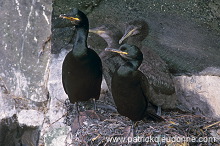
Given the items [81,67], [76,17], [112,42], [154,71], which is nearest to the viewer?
[76,17]

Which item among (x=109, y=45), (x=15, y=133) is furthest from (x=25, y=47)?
(x=15, y=133)

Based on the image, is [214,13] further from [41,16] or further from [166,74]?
[41,16]

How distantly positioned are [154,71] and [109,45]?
0.74m

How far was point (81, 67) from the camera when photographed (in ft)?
18.3

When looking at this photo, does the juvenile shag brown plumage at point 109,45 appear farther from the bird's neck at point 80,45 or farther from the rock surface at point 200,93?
the rock surface at point 200,93

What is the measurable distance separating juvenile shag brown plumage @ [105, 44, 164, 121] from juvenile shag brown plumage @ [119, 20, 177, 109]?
0.31 metres

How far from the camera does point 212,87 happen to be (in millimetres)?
5961

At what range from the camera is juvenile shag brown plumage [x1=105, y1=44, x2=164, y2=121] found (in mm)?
5250

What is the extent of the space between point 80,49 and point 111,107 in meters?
0.88

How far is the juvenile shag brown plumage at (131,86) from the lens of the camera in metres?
5.25

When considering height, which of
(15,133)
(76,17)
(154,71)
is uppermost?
(76,17)

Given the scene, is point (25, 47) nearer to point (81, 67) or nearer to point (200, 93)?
point (81, 67)

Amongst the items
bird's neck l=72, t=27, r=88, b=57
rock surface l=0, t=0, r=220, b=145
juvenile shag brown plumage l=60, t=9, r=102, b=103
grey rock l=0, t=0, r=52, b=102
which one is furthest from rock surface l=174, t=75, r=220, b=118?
grey rock l=0, t=0, r=52, b=102

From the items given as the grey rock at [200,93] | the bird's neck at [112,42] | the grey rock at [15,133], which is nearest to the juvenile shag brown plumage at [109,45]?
the bird's neck at [112,42]
